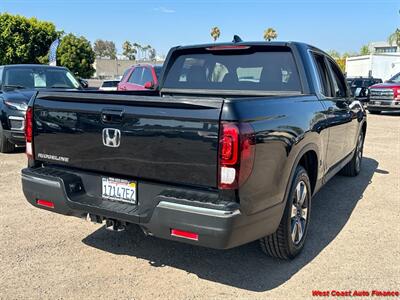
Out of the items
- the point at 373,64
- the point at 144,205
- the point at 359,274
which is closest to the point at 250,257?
the point at 359,274

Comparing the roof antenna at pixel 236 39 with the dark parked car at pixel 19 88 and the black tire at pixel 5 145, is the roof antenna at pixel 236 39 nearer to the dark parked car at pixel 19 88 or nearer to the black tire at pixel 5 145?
the dark parked car at pixel 19 88

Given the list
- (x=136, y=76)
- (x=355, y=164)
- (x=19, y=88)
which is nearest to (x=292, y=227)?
(x=355, y=164)

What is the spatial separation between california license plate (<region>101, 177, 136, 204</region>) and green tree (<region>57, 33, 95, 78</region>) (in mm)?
49130

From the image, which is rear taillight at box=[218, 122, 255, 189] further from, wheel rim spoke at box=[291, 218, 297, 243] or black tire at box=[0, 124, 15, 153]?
black tire at box=[0, 124, 15, 153]

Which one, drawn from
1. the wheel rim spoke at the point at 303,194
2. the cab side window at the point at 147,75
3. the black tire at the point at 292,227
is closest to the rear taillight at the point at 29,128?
the black tire at the point at 292,227

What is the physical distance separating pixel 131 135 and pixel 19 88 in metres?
6.50

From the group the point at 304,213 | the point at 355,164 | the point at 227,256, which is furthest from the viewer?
the point at 355,164

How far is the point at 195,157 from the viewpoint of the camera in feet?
9.10

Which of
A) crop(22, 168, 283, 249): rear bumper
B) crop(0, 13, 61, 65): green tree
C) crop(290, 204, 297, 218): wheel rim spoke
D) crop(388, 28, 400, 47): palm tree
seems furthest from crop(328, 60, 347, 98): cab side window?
crop(388, 28, 400, 47): palm tree

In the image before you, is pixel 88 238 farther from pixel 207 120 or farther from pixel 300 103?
pixel 300 103

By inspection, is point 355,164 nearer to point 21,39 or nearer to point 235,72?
point 235,72

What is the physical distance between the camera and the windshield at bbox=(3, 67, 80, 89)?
863 cm

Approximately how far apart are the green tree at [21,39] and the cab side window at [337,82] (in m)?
40.8

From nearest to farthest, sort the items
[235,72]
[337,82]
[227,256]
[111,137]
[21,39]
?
1. [111,137]
2. [227,256]
3. [235,72]
4. [337,82]
5. [21,39]
